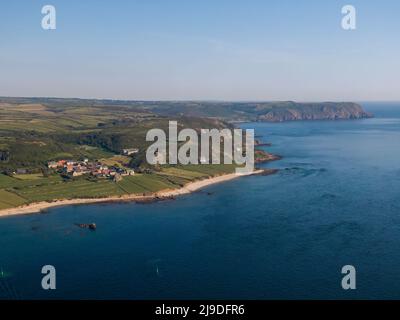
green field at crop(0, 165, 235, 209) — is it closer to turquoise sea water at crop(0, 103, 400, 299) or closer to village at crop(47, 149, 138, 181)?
village at crop(47, 149, 138, 181)

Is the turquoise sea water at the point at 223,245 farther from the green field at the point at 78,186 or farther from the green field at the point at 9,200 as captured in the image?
the green field at the point at 78,186

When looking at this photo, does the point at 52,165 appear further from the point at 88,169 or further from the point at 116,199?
the point at 116,199

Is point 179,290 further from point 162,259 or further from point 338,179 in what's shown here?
point 338,179

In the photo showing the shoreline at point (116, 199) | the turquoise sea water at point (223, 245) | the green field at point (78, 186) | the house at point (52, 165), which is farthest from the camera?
the house at point (52, 165)

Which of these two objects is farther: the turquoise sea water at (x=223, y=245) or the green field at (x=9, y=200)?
the green field at (x=9, y=200)

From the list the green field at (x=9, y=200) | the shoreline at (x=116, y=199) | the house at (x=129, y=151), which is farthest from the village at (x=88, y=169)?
the green field at (x=9, y=200)

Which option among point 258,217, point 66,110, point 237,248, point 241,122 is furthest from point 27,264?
point 241,122

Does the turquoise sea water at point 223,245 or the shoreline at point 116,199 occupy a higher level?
the shoreline at point 116,199

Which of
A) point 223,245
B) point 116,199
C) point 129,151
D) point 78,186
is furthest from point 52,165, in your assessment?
point 223,245

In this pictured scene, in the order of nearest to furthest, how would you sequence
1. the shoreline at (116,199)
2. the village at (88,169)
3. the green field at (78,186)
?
1. the shoreline at (116,199)
2. the green field at (78,186)
3. the village at (88,169)
